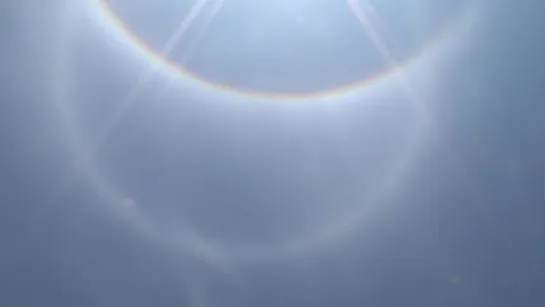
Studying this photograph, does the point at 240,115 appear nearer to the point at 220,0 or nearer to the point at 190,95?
the point at 190,95

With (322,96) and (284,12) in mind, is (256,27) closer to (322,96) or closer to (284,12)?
(284,12)

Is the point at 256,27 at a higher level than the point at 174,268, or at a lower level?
higher

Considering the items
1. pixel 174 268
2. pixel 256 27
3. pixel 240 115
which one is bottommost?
pixel 174 268

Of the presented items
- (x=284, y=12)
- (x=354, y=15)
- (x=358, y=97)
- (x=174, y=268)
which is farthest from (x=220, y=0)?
(x=174, y=268)

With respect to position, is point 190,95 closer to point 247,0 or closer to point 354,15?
point 247,0

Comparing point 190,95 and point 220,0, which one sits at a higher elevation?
point 220,0

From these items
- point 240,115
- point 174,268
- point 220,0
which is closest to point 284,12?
point 220,0

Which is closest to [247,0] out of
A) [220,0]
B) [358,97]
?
[220,0]
